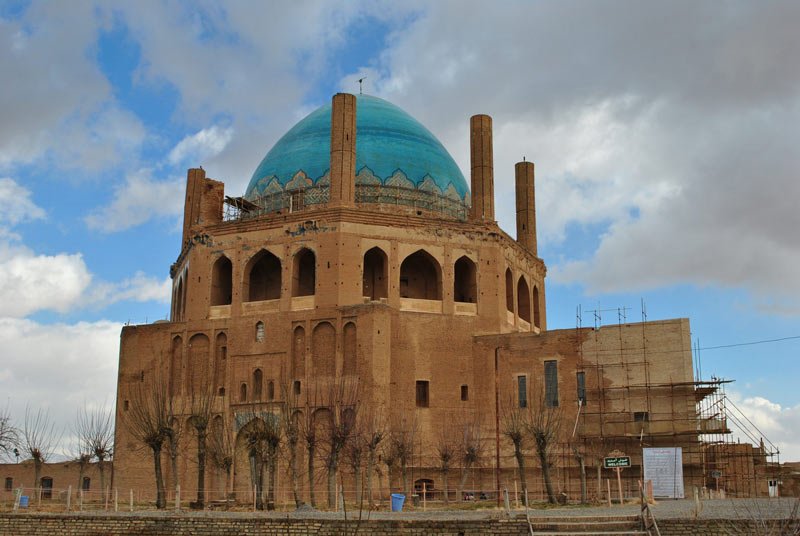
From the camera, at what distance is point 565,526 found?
59.2ft

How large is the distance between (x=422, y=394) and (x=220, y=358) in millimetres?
7074

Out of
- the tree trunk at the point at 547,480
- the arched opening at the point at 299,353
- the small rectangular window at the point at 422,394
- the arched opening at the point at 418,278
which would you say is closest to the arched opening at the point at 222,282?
the arched opening at the point at 299,353

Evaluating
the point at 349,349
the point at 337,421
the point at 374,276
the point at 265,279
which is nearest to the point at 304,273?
the point at 265,279

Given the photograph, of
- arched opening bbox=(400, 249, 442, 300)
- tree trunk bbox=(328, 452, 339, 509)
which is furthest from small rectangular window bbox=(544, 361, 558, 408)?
tree trunk bbox=(328, 452, 339, 509)

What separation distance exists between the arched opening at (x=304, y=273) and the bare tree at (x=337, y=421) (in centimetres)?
409

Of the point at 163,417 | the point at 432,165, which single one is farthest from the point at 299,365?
the point at 432,165

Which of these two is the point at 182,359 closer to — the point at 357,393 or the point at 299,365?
the point at 299,365

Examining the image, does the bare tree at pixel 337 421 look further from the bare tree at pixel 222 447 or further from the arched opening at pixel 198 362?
the arched opening at pixel 198 362

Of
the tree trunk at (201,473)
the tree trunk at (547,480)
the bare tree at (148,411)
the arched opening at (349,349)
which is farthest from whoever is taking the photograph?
the arched opening at (349,349)

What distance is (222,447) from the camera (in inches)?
1219

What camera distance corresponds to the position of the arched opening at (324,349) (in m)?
31.7

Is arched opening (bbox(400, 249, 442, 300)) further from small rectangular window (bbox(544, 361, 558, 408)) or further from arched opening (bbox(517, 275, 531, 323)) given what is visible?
small rectangular window (bbox(544, 361, 558, 408))

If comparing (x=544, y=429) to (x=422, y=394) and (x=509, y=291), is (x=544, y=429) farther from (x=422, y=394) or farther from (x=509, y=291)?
(x=509, y=291)

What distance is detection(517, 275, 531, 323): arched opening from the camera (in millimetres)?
37594
